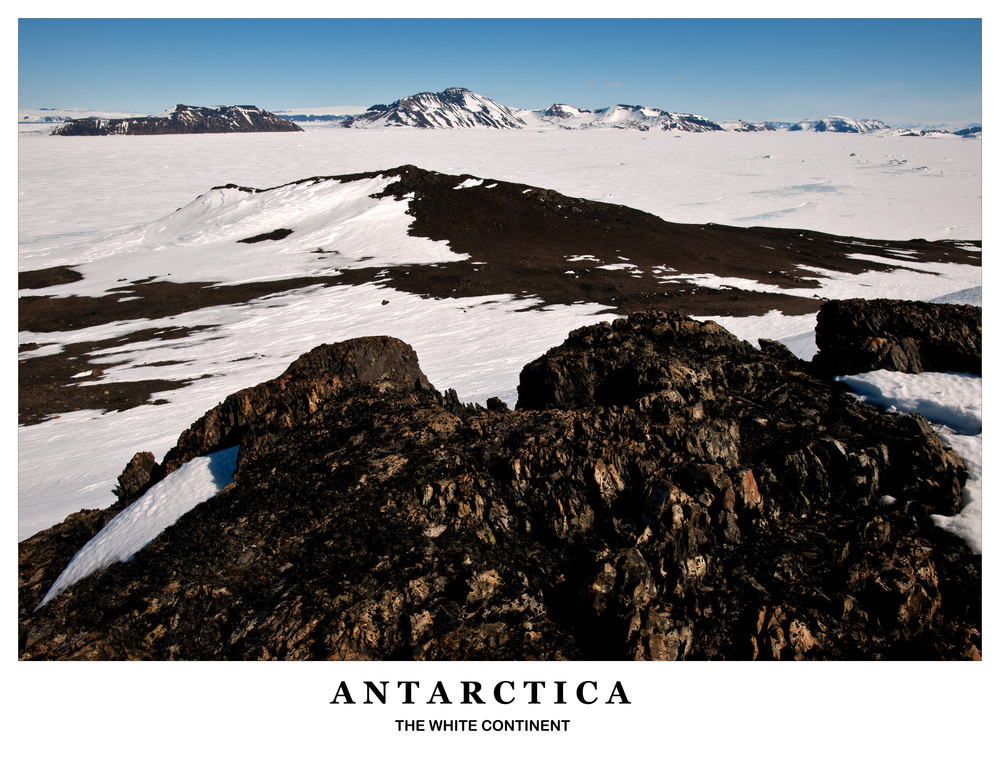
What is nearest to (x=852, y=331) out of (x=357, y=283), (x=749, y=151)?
(x=357, y=283)

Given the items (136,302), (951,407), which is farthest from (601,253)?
(951,407)

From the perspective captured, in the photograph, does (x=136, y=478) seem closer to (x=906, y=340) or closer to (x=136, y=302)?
(x=906, y=340)

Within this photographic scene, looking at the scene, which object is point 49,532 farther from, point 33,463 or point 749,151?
point 749,151

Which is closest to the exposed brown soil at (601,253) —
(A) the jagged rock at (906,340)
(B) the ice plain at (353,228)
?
(B) the ice plain at (353,228)

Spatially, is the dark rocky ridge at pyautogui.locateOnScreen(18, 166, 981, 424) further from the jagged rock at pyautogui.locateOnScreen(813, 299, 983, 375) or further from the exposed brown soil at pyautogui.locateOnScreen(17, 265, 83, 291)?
the jagged rock at pyautogui.locateOnScreen(813, 299, 983, 375)

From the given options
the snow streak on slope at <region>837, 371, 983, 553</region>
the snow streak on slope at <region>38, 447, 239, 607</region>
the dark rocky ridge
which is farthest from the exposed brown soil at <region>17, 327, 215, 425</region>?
the snow streak on slope at <region>837, 371, 983, 553</region>

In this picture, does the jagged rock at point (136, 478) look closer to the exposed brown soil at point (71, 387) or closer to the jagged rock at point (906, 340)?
the exposed brown soil at point (71, 387)
